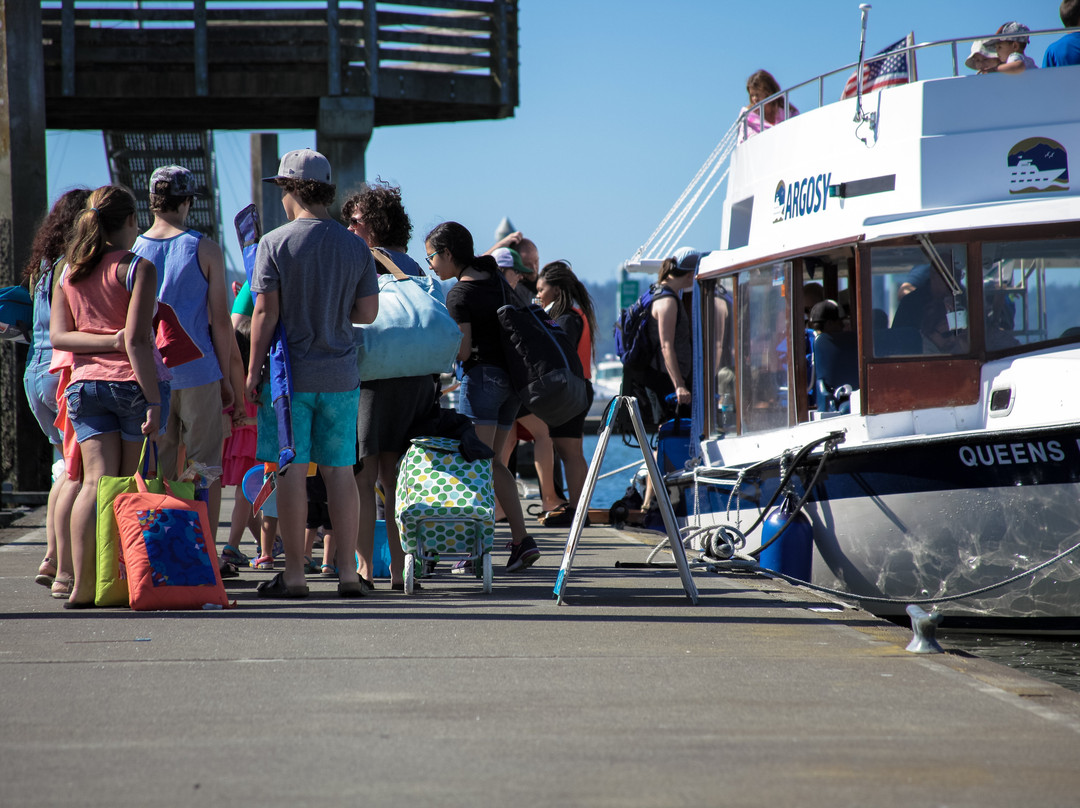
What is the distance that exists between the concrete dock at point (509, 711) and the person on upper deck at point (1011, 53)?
12.2 feet

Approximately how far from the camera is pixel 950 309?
25.1ft

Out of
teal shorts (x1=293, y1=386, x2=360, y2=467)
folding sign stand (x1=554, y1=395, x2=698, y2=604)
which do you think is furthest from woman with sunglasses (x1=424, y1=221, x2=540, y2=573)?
teal shorts (x1=293, y1=386, x2=360, y2=467)

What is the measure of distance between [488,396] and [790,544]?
2.09m

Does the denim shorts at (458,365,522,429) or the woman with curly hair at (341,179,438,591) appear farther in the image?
the denim shorts at (458,365,522,429)

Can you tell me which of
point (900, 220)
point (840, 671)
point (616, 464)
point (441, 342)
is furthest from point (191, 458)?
point (616, 464)

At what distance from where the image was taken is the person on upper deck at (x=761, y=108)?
33.3ft

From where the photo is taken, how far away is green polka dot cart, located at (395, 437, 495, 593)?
20.9 feet

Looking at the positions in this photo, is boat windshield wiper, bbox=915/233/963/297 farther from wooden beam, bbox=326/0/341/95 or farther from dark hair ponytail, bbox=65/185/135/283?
wooden beam, bbox=326/0/341/95

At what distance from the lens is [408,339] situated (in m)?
6.28

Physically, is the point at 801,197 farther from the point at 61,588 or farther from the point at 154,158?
the point at 154,158

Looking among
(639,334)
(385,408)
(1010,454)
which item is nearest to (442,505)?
(385,408)

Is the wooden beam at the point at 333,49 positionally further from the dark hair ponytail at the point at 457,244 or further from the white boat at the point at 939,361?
the dark hair ponytail at the point at 457,244

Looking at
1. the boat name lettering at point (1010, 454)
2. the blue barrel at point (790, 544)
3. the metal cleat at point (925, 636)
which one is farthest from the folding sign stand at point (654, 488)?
the blue barrel at point (790, 544)

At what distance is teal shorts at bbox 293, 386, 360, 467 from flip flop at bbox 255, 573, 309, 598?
594 millimetres
